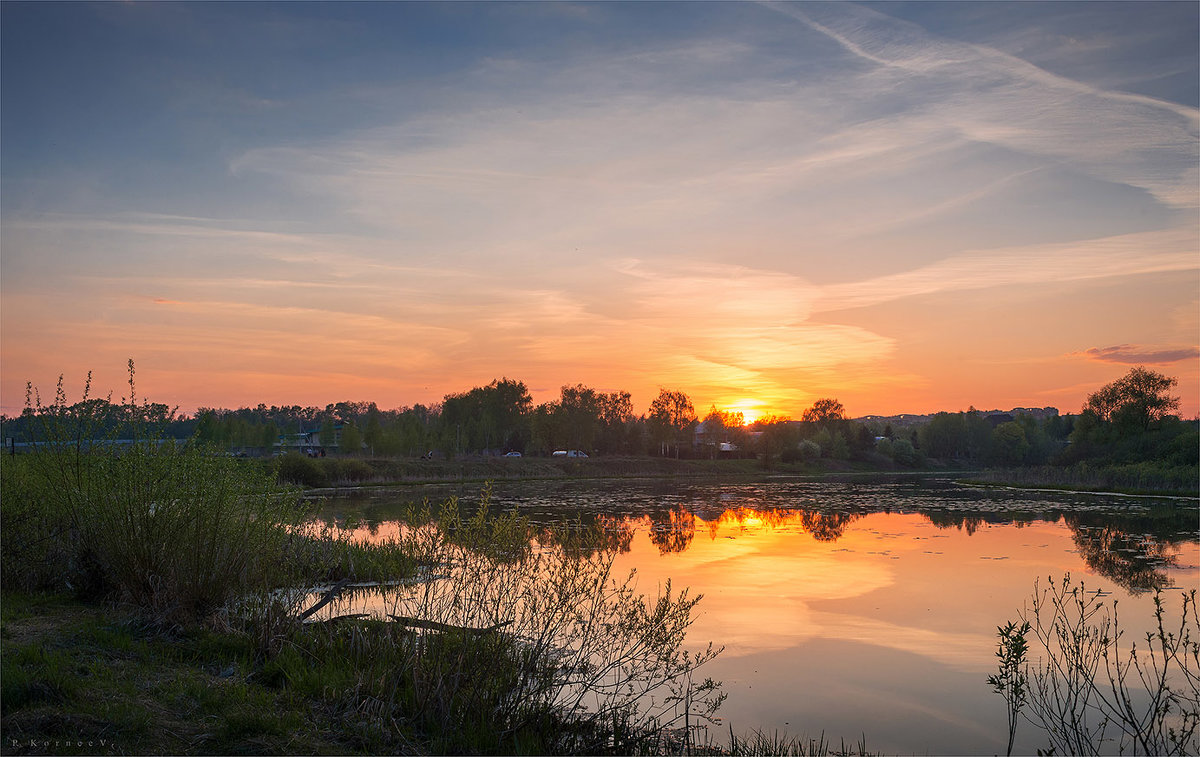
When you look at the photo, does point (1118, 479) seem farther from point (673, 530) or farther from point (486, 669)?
point (486, 669)

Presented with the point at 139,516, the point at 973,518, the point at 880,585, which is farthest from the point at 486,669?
the point at 973,518

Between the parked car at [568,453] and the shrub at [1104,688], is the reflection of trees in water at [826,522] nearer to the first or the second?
the shrub at [1104,688]

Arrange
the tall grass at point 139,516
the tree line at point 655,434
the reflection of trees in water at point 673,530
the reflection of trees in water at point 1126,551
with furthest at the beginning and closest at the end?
1. the tree line at point 655,434
2. the reflection of trees in water at point 673,530
3. the reflection of trees in water at point 1126,551
4. the tall grass at point 139,516

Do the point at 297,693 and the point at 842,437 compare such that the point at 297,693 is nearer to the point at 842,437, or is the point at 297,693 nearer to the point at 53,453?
the point at 53,453

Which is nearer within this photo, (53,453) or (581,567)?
(581,567)

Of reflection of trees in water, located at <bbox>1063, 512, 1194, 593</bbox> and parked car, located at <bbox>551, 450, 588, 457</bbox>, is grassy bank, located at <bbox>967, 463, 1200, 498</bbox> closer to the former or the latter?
reflection of trees in water, located at <bbox>1063, 512, 1194, 593</bbox>

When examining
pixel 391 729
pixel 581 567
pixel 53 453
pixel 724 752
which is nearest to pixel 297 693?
pixel 391 729

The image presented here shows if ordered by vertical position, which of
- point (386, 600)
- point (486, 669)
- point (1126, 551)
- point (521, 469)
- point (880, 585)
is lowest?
point (521, 469)

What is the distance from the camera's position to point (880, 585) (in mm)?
17484

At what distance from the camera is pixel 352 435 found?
286 feet

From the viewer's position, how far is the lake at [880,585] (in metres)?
A: 9.48

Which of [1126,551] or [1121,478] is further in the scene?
[1121,478]

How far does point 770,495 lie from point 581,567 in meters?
44.9

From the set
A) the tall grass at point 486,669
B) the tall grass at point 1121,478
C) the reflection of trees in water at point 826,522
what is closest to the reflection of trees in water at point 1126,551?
the reflection of trees in water at point 826,522
